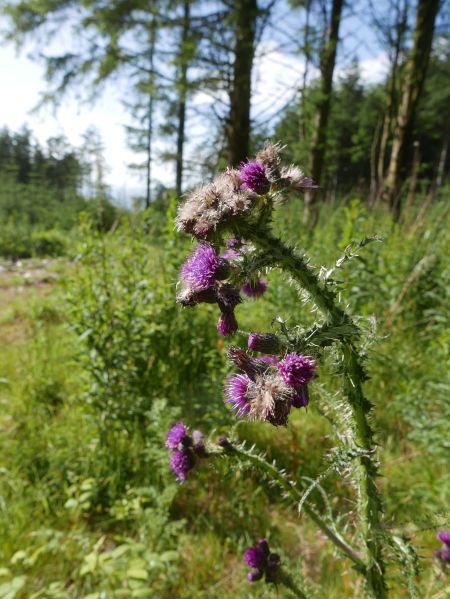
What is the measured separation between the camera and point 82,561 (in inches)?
77.1

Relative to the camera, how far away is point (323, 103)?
26.2 feet

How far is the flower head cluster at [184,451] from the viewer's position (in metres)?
1.12

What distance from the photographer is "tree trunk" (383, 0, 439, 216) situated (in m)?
7.25

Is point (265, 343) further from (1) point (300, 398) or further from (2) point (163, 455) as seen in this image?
(2) point (163, 455)

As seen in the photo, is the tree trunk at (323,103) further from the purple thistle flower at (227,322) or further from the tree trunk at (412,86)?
the purple thistle flower at (227,322)

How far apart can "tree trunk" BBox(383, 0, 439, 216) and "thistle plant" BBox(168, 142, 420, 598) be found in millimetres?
7215

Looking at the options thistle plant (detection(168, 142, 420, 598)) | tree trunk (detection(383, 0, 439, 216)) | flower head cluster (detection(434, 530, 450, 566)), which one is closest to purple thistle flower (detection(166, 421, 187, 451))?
thistle plant (detection(168, 142, 420, 598))

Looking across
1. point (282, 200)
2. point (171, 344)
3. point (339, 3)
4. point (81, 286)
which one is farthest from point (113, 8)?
point (282, 200)

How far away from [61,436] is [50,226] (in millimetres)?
17503

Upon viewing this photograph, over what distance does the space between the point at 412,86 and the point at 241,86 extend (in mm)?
4369

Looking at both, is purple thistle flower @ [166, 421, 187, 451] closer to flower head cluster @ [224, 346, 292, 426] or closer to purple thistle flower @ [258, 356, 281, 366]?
flower head cluster @ [224, 346, 292, 426]

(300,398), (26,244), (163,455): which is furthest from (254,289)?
(26,244)

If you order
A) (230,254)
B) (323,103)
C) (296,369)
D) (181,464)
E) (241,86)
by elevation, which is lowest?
(181,464)

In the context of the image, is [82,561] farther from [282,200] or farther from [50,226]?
[50,226]
